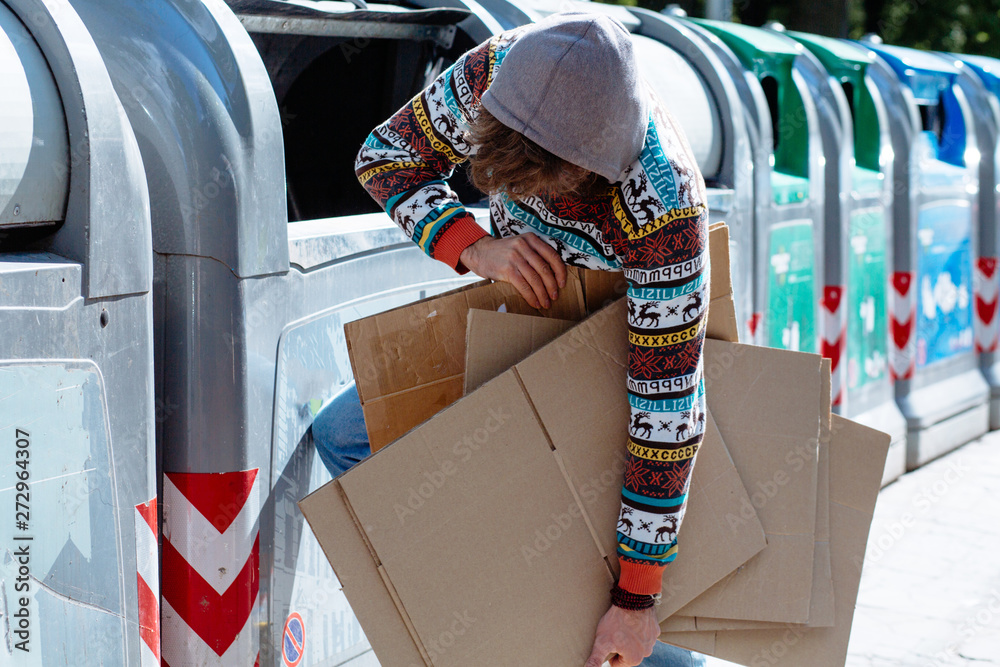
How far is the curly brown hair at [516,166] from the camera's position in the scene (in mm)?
1557

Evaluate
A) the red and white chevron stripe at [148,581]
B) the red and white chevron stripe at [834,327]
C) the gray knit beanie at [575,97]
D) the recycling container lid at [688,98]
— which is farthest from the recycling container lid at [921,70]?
the red and white chevron stripe at [148,581]

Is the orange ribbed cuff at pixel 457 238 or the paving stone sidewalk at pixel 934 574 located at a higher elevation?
the orange ribbed cuff at pixel 457 238

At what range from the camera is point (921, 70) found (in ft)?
17.7

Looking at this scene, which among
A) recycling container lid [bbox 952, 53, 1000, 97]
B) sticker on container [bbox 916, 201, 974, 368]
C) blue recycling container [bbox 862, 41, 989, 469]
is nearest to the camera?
blue recycling container [bbox 862, 41, 989, 469]

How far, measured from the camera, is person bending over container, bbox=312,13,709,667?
1536mm

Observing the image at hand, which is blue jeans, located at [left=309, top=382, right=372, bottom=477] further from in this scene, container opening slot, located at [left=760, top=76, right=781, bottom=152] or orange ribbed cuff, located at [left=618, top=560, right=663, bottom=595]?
container opening slot, located at [left=760, top=76, right=781, bottom=152]

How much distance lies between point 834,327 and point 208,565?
3.42 m

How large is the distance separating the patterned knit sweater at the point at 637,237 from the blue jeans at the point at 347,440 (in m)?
0.34

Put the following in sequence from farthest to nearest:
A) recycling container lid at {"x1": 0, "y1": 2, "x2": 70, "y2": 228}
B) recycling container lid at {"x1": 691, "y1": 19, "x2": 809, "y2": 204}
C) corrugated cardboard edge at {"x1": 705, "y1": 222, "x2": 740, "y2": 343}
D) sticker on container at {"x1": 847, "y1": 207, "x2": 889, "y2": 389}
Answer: sticker on container at {"x1": 847, "y1": 207, "x2": 889, "y2": 389}, recycling container lid at {"x1": 691, "y1": 19, "x2": 809, "y2": 204}, corrugated cardboard edge at {"x1": 705, "y1": 222, "x2": 740, "y2": 343}, recycling container lid at {"x1": 0, "y1": 2, "x2": 70, "y2": 228}

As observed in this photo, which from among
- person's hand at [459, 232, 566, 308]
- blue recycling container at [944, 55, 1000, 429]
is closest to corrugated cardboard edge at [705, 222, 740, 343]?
person's hand at [459, 232, 566, 308]

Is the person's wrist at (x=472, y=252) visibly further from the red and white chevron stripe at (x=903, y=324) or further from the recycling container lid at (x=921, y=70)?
the recycling container lid at (x=921, y=70)

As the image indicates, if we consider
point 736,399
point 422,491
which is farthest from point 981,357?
point 422,491

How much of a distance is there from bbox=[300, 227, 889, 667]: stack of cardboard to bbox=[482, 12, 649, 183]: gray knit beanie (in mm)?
337

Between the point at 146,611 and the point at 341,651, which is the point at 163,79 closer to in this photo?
the point at 146,611
